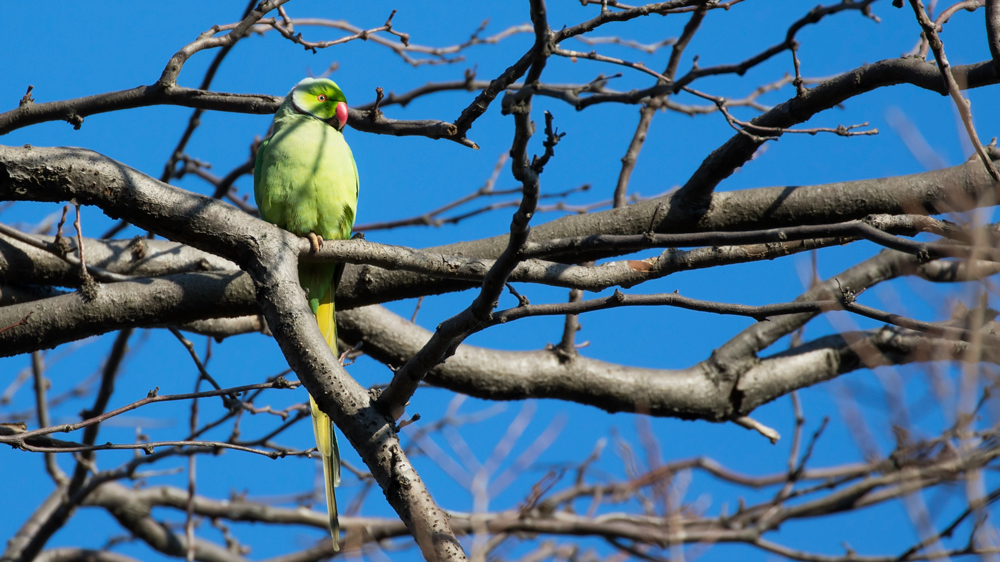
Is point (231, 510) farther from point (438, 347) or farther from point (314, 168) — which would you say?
point (438, 347)

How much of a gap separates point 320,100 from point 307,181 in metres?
0.96

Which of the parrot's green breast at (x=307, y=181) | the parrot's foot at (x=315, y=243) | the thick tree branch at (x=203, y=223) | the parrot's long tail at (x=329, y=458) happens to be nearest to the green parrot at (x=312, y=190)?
the parrot's green breast at (x=307, y=181)

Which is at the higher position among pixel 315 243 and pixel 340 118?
pixel 340 118

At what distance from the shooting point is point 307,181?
3346 mm

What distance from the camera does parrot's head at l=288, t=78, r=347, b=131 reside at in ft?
13.3

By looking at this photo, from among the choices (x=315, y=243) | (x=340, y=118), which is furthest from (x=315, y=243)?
(x=340, y=118)

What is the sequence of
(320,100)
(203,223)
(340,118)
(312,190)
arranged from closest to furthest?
(203,223) → (312,190) → (340,118) → (320,100)

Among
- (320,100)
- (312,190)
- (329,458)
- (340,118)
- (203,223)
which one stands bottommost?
(329,458)

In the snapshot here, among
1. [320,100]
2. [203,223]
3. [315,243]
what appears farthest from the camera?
[320,100]

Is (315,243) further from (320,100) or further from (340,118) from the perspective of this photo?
(320,100)

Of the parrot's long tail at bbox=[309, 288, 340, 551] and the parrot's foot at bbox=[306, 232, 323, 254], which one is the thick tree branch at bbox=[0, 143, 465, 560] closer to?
the parrot's foot at bbox=[306, 232, 323, 254]

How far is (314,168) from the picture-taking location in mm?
3406

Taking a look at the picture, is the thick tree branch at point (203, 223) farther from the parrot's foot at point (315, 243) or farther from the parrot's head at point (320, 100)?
the parrot's head at point (320, 100)

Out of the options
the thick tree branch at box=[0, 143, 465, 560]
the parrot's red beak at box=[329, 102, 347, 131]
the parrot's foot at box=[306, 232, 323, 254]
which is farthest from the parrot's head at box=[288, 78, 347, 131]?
the thick tree branch at box=[0, 143, 465, 560]
